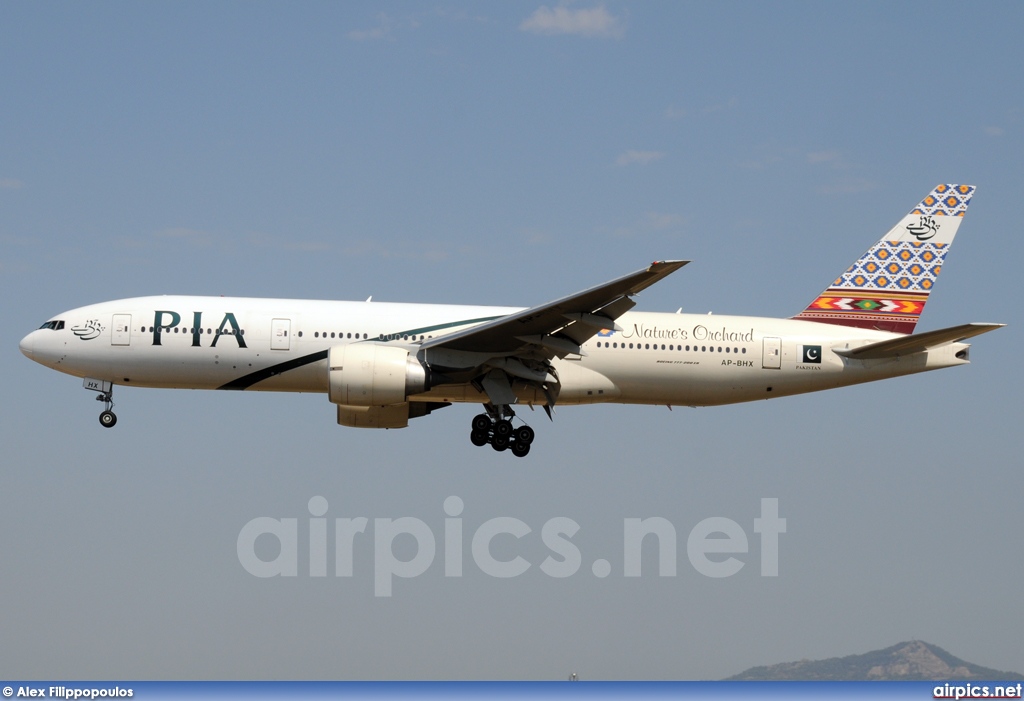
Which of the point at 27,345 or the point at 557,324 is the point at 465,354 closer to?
the point at 557,324

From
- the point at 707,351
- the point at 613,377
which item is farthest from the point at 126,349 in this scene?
the point at 707,351

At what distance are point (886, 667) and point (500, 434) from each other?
101377mm

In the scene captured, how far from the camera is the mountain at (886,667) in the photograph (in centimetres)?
10856

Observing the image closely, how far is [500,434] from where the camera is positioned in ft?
105

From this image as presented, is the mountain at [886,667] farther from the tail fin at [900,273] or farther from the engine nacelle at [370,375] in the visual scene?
the engine nacelle at [370,375]

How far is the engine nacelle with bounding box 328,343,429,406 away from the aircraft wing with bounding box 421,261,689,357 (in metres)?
0.84

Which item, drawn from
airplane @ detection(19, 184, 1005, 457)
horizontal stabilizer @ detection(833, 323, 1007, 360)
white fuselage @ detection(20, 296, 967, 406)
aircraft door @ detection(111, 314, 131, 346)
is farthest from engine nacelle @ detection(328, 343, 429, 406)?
horizontal stabilizer @ detection(833, 323, 1007, 360)

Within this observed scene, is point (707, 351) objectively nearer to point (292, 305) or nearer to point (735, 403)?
point (735, 403)

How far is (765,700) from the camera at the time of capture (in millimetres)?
20844

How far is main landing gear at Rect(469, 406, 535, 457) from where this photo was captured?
1266 inches

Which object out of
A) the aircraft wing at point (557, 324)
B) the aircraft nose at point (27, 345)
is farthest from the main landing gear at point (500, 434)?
the aircraft nose at point (27, 345)

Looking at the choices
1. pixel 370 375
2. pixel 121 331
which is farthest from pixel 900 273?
pixel 121 331

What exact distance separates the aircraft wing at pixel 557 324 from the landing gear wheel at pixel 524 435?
254 centimetres

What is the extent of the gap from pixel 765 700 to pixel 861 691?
99.5 inches
